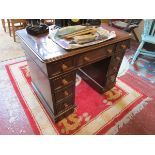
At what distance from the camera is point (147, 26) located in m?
2.06

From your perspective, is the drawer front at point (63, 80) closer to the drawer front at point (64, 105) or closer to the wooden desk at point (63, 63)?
the wooden desk at point (63, 63)

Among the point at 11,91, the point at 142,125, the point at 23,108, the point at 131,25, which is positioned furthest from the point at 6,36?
the point at 142,125

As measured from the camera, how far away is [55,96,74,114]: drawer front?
4.09 ft

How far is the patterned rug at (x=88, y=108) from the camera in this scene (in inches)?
51.8

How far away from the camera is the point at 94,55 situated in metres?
1.15

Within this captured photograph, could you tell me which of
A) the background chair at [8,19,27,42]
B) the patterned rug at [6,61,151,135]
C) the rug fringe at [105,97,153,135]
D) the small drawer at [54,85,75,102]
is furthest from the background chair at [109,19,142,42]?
the small drawer at [54,85,75,102]

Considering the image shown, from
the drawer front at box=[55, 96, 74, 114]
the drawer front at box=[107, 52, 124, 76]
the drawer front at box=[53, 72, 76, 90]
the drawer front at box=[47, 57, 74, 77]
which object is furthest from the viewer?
the drawer front at box=[107, 52, 124, 76]

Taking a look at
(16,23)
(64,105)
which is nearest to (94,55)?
(64,105)

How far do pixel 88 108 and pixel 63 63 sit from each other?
0.71 metres

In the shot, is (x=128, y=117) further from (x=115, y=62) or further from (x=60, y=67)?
(x=60, y=67)

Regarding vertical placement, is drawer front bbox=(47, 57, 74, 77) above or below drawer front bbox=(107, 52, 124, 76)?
above

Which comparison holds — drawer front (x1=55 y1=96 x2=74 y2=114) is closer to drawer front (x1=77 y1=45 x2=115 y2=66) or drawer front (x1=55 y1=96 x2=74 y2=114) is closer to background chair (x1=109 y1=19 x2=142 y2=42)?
drawer front (x1=77 y1=45 x2=115 y2=66)

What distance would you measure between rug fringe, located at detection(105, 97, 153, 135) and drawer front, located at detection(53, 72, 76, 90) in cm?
60

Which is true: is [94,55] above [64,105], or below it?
above
